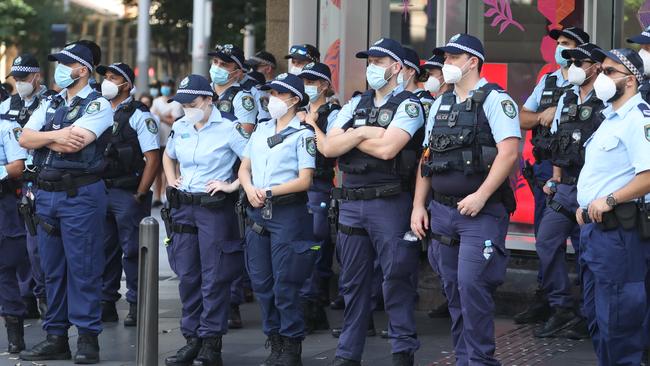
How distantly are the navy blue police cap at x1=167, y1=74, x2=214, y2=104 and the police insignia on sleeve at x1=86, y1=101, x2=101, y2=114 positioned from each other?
1.70ft

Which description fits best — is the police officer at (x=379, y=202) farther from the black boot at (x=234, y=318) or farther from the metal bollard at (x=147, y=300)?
the black boot at (x=234, y=318)

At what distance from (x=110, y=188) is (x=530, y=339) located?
11.3 feet

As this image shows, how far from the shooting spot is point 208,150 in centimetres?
841

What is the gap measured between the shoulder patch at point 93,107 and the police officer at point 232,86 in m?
1.33

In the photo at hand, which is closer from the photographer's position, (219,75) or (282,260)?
(282,260)

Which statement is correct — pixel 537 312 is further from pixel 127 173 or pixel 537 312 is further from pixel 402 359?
pixel 127 173

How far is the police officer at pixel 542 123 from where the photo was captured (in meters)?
9.06

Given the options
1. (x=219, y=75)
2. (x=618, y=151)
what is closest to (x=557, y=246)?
(x=618, y=151)

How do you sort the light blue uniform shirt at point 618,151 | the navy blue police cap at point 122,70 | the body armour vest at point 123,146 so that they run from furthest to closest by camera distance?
1. the navy blue police cap at point 122,70
2. the body armour vest at point 123,146
3. the light blue uniform shirt at point 618,151

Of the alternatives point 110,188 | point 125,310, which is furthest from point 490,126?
point 125,310

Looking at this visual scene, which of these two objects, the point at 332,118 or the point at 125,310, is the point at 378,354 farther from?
the point at 125,310

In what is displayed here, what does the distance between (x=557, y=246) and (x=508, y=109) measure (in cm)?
201

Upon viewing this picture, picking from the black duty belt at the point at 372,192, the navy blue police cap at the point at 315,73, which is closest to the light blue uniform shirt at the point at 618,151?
the black duty belt at the point at 372,192

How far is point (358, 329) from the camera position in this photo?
7.89m
